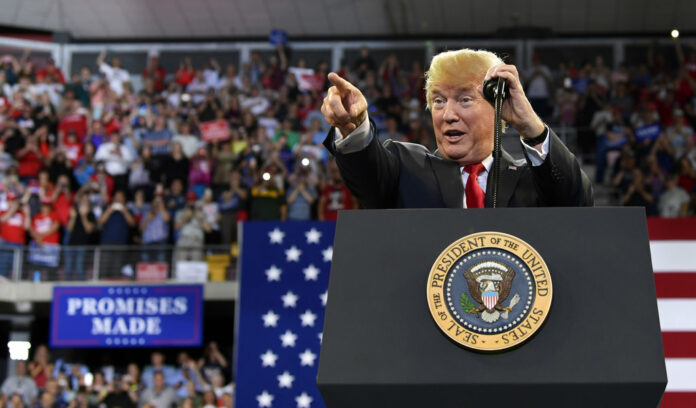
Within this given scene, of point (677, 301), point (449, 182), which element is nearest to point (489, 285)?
point (449, 182)

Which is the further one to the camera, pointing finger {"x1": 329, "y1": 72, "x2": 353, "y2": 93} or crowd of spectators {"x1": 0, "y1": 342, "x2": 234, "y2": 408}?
crowd of spectators {"x1": 0, "y1": 342, "x2": 234, "y2": 408}

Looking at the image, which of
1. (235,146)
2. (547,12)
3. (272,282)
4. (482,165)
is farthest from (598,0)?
(482,165)

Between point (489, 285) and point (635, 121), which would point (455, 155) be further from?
point (635, 121)

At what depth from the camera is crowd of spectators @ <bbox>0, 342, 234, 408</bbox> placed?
10672 millimetres

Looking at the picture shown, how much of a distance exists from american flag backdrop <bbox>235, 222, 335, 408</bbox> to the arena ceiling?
27.3ft

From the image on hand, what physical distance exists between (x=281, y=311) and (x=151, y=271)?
450cm

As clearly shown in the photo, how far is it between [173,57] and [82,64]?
1.50m

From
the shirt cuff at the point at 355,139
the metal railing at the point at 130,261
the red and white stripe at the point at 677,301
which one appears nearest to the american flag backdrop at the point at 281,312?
the red and white stripe at the point at 677,301

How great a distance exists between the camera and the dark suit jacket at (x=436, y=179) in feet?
5.78

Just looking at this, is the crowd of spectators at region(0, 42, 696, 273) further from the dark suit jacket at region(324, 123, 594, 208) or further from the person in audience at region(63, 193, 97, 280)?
the dark suit jacket at region(324, 123, 594, 208)

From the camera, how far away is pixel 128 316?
11.7 metres

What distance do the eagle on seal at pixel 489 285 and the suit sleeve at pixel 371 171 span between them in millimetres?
472

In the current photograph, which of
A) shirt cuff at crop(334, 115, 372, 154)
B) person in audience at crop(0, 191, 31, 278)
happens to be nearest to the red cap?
person in audience at crop(0, 191, 31, 278)

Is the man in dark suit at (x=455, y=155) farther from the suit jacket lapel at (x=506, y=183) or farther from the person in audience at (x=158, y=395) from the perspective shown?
the person in audience at (x=158, y=395)
